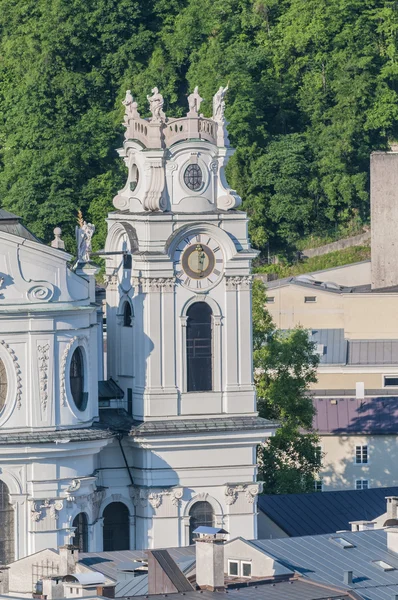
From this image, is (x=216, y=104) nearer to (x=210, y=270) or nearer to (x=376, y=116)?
(x=210, y=270)

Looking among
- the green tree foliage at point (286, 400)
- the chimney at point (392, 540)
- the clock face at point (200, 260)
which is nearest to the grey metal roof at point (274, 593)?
the chimney at point (392, 540)

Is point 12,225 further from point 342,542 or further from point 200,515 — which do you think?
point 342,542

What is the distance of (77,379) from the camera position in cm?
10456

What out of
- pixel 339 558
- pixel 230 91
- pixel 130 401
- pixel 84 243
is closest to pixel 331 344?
pixel 230 91

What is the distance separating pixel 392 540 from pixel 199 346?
36.9 feet

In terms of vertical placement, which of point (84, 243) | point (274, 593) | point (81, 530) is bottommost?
point (274, 593)

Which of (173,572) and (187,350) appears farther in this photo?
(187,350)

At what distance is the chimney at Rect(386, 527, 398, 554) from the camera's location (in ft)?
318

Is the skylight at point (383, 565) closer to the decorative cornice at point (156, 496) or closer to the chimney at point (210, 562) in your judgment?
the chimney at point (210, 562)

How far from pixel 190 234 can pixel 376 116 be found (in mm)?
52311

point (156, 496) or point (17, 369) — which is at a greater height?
point (17, 369)

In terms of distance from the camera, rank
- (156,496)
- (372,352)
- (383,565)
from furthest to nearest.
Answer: (372,352)
(156,496)
(383,565)

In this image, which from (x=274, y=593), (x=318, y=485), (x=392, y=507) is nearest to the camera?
(x=274, y=593)

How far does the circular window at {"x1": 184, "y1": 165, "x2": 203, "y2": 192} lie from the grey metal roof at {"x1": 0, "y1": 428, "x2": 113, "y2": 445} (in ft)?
22.4
